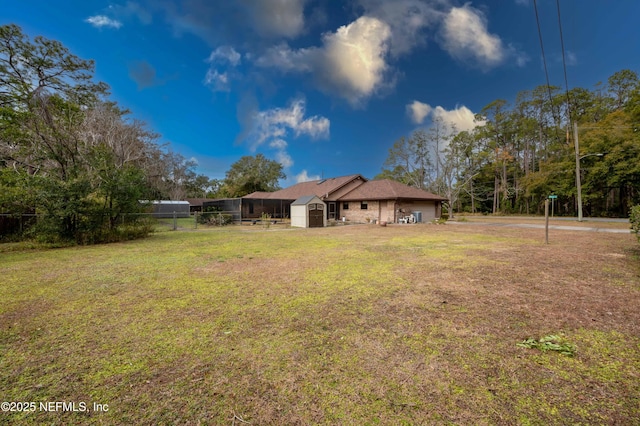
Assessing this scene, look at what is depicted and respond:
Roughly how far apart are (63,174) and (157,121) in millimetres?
18854

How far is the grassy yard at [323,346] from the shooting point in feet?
6.27

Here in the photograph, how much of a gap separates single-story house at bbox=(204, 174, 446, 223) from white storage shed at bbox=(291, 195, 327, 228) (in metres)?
0.87

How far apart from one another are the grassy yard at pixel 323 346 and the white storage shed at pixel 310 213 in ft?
42.7

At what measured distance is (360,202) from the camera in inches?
956

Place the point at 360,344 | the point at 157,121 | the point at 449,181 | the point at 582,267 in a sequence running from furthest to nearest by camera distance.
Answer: the point at 449,181, the point at 157,121, the point at 582,267, the point at 360,344

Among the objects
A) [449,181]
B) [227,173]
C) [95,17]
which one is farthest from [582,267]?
[227,173]

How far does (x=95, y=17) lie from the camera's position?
12.0 meters

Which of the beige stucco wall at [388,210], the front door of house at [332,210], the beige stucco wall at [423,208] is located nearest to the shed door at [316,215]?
the beige stucco wall at [388,210]

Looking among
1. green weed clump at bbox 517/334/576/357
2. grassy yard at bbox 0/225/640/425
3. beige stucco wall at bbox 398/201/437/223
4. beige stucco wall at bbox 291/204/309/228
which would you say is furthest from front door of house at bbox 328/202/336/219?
green weed clump at bbox 517/334/576/357

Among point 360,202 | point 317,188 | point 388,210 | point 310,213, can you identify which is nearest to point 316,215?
point 310,213

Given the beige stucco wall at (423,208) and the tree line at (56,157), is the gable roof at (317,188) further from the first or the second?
the tree line at (56,157)

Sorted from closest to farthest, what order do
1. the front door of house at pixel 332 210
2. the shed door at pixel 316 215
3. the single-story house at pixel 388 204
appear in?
the shed door at pixel 316 215
the single-story house at pixel 388 204
the front door of house at pixel 332 210

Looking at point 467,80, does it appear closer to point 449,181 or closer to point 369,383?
point 449,181

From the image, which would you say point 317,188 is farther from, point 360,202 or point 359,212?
point 359,212
